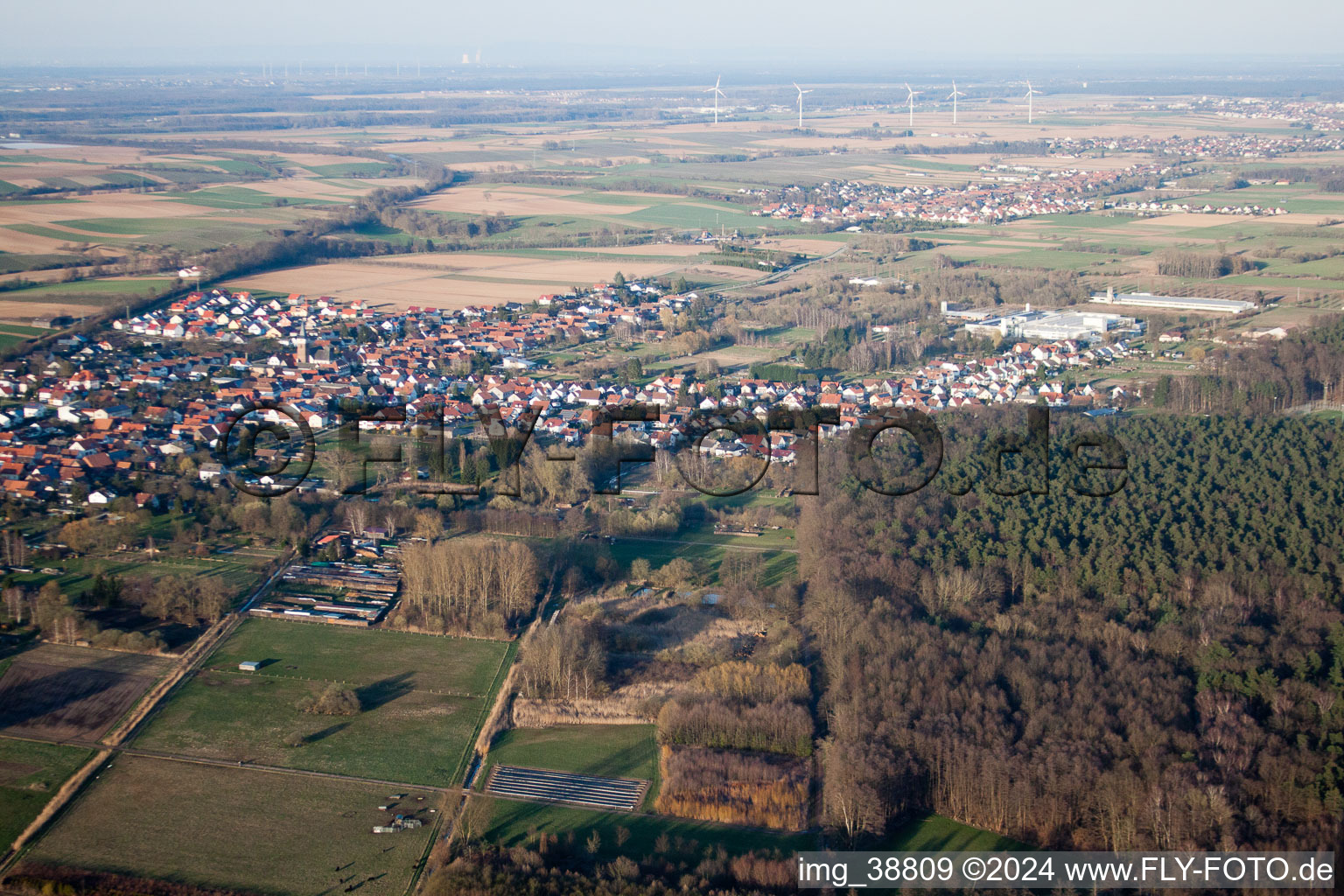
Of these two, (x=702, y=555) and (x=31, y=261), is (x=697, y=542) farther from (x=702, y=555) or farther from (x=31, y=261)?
(x=31, y=261)

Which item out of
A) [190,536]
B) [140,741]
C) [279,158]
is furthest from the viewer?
[279,158]

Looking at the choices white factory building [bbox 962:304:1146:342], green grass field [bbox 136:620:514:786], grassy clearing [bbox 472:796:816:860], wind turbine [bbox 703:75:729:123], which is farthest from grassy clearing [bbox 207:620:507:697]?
wind turbine [bbox 703:75:729:123]

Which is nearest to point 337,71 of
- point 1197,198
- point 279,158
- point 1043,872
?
point 279,158

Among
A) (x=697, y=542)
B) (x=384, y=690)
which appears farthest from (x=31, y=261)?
(x=384, y=690)

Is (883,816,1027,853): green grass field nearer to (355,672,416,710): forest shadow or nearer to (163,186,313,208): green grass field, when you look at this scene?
(355,672,416,710): forest shadow

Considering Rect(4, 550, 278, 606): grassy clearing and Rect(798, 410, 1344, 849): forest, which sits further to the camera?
Rect(4, 550, 278, 606): grassy clearing

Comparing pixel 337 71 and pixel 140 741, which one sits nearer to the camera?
pixel 140 741

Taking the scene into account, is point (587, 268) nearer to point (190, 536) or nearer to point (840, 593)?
point (190, 536)
